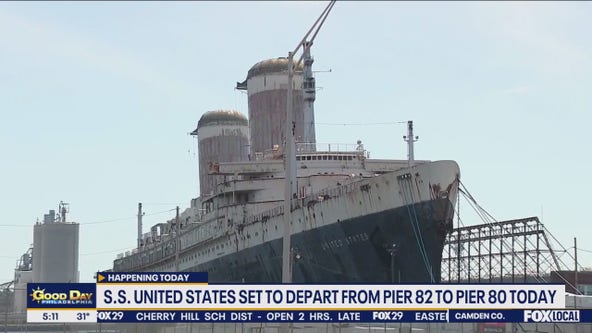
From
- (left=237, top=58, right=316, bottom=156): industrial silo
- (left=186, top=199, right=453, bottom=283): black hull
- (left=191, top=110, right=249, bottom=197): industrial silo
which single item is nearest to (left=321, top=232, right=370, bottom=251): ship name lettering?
(left=186, top=199, right=453, bottom=283): black hull

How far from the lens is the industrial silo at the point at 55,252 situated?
11175cm

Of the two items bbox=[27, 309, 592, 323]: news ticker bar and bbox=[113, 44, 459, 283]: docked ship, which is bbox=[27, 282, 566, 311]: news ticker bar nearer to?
bbox=[27, 309, 592, 323]: news ticker bar

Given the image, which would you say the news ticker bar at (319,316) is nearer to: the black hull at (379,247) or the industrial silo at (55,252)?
the black hull at (379,247)

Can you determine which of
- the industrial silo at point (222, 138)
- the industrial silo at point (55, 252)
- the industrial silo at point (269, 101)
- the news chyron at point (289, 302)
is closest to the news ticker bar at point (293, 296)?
the news chyron at point (289, 302)

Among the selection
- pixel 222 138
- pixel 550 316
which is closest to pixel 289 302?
pixel 550 316

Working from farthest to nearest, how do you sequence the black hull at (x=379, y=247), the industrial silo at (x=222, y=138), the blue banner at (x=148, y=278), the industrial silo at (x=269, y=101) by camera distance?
the industrial silo at (x=222, y=138)
the industrial silo at (x=269, y=101)
the black hull at (x=379, y=247)
the blue banner at (x=148, y=278)

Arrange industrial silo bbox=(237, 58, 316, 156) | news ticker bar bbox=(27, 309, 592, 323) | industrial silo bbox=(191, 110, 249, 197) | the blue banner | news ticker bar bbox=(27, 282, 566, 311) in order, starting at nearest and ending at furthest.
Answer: news ticker bar bbox=(27, 309, 592, 323)
news ticker bar bbox=(27, 282, 566, 311)
the blue banner
industrial silo bbox=(237, 58, 316, 156)
industrial silo bbox=(191, 110, 249, 197)

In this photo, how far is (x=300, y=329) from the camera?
109ft

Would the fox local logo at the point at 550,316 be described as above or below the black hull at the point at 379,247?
below

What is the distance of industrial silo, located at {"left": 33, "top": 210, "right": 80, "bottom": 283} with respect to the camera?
367ft

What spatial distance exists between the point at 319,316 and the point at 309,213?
89.2ft

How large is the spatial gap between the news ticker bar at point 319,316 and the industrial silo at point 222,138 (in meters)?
70.0

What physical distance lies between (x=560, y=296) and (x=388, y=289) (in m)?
4.89

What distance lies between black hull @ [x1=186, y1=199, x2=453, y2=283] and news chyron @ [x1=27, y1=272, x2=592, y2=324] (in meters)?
19.4
